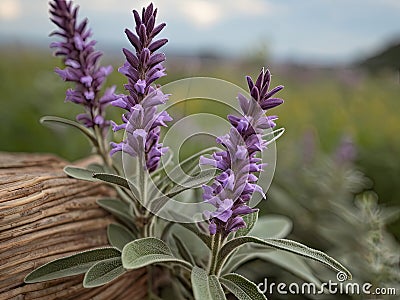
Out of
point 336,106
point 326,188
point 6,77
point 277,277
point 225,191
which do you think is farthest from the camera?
Answer: point 6,77

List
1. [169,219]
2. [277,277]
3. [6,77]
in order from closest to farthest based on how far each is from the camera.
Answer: [169,219] → [277,277] → [6,77]

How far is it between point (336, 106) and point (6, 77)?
3.86 ft

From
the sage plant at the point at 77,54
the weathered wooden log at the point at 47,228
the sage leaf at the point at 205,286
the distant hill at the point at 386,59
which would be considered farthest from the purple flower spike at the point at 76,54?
the distant hill at the point at 386,59

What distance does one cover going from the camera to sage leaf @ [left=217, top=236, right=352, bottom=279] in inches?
18.6

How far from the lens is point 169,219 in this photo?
0.58 meters

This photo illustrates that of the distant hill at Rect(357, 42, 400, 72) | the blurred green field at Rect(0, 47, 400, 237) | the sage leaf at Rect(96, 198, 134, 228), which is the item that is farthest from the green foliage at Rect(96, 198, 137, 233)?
the distant hill at Rect(357, 42, 400, 72)

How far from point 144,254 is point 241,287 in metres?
0.10

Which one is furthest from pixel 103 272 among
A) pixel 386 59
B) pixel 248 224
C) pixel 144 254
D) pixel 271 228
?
pixel 386 59

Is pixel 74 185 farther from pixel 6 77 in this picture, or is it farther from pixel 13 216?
pixel 6 77

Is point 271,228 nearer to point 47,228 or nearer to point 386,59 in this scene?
point 47,228

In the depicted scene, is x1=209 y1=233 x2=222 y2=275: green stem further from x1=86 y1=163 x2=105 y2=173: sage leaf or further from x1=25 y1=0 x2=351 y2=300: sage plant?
x1=86 y1=163 x2=105 y2=173: sage leaf

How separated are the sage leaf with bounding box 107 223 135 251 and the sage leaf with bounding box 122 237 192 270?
0.26 feet

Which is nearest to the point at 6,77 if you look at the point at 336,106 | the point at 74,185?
the point at 336,106

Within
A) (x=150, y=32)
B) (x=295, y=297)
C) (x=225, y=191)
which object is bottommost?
(x=295, y=297)
